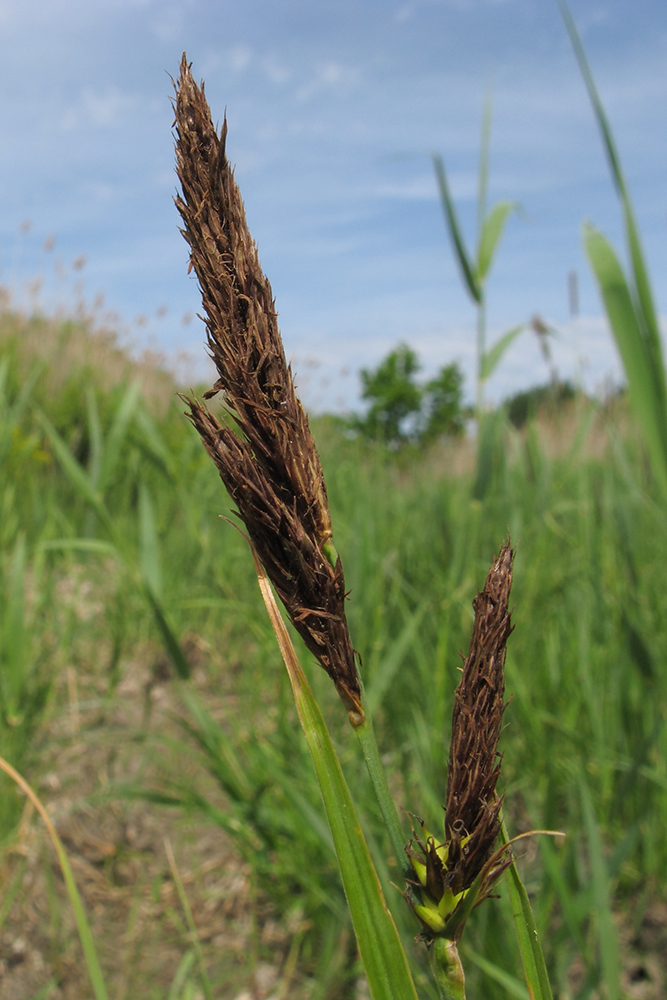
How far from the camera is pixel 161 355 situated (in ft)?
34.3

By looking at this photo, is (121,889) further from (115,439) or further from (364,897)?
(364,897)

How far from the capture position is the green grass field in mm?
1516

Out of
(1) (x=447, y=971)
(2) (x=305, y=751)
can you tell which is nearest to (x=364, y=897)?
(1) (x=447, y=971)

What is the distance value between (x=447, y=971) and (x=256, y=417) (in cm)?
38

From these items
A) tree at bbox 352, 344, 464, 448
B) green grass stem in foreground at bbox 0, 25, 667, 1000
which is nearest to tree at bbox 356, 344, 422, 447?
tree at bbox 352, 344, 464, 448

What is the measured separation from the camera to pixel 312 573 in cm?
47

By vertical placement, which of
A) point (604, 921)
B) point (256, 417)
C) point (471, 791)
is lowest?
point (604, 921)

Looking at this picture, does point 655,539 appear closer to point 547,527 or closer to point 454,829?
point 547,527

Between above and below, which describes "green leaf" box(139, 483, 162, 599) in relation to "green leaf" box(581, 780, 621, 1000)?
above

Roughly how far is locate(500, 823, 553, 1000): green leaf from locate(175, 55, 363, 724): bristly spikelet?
189mm

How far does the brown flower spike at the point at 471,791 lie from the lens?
0.47 metres

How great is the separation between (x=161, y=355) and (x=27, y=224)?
2359mm

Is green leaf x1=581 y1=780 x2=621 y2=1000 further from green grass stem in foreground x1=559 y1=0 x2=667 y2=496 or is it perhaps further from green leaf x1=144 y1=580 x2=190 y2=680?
green leaf x1=144 y1=580 x2=190 y2=680

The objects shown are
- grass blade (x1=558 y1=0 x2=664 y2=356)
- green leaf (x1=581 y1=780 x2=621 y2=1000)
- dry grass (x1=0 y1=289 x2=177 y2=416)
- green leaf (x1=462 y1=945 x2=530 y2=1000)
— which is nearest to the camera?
grass blade (x1=558 y1=0 x2=664 y2=356)
